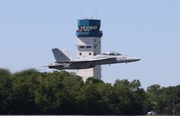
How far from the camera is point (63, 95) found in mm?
130375

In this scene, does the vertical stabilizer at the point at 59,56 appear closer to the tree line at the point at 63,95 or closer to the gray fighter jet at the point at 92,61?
the gray fighter jet at the point at 92,61

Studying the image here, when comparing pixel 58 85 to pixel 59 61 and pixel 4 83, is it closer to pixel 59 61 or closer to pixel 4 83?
pixel 4 83

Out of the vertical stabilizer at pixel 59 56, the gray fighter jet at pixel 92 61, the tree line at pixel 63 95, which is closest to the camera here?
the gray fighter jet at pixel 92 61

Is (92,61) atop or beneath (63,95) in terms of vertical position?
atop

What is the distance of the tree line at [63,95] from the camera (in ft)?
405

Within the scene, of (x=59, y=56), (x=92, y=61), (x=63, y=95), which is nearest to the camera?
(x=92, y=61)

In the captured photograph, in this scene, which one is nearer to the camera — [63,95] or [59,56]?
[59,56]

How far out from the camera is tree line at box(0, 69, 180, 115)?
123m

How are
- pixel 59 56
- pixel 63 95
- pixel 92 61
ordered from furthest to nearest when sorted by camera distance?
pixel 63 95
pixel 59 56
pixel 92 61

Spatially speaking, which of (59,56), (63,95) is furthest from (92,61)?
(63,95)

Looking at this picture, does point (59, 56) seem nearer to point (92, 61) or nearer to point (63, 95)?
point (92, 61)

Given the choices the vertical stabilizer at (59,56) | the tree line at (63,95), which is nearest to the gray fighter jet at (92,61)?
the vertical stabilizer at (59,56)

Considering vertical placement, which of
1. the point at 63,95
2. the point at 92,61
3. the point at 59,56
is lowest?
the point at 63,95

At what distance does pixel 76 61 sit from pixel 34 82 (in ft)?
85.0
